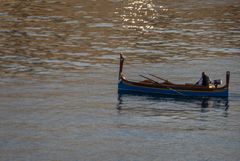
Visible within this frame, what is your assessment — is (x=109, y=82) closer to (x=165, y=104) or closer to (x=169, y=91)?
(x=169, y=91)

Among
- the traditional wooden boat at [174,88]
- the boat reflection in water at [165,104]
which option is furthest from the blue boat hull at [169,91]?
the boat reflection in water at [165,104]

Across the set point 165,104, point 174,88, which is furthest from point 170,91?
point 165,104

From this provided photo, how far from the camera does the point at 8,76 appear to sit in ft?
300

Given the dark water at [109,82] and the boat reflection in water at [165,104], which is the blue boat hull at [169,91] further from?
the dark water at [109,82]

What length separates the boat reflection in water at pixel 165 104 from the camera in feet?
248

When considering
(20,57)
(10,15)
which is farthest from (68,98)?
(10,15)

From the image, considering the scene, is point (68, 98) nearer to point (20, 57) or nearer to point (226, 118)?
point (226, 118)

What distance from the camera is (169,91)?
82.2 m

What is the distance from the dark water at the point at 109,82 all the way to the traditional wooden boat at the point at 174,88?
42.2 inches

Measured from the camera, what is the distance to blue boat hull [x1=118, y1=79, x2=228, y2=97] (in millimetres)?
81250

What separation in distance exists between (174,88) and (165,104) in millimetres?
3780

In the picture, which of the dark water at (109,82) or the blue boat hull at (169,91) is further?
the blue boat hull at (169,91)

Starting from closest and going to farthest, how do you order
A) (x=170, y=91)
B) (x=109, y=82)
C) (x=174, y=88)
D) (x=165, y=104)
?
(x=165, y=104) < (x=174, y=88) < (x=170, y=91) < (x=109, y=82)

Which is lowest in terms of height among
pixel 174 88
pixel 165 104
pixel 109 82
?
pixel 165 104
